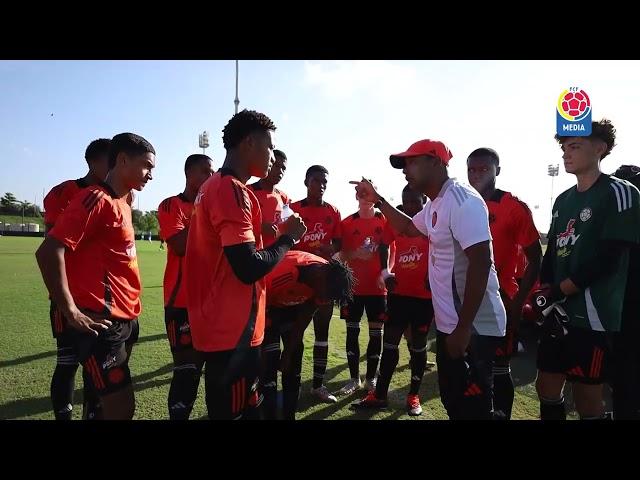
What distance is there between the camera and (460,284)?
8.96ft

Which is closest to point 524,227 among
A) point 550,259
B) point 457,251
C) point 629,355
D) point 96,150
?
point 550,259

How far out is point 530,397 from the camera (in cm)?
506

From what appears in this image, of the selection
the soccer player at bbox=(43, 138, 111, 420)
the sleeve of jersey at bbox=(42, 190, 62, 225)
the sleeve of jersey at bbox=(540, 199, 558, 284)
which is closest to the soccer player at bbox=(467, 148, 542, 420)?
the sleeve of jersey at bbox=(540, 199, 558, 284)

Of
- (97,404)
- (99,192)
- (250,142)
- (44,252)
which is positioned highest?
(250,142)

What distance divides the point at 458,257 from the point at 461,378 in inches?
30.7

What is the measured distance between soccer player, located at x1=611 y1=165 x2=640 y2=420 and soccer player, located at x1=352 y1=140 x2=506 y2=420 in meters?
0.96

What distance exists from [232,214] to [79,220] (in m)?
1.19

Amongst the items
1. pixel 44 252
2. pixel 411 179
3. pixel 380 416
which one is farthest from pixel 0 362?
pixel 411 179

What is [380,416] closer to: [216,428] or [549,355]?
[549,355]

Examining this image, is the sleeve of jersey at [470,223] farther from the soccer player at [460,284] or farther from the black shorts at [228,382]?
the black shorts at [228,382]

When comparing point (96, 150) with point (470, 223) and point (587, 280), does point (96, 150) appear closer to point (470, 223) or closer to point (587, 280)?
point (470, 223)

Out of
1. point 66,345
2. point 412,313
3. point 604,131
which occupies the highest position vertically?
point 604,131

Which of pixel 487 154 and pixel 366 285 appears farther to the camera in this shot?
pixel 366 285

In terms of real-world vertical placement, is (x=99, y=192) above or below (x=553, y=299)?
above
